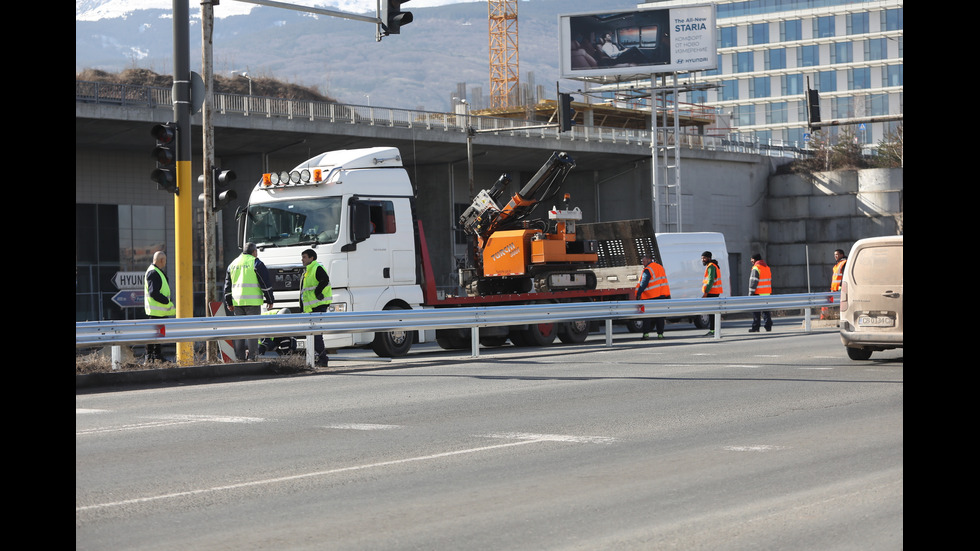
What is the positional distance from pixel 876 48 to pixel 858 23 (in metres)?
2.82

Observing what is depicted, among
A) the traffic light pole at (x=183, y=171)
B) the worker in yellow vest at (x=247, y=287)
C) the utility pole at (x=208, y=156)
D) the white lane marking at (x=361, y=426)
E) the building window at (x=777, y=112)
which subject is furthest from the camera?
the building window at (x=777, y=112)

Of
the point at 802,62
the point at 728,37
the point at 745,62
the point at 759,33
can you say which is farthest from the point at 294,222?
the point at 728,37

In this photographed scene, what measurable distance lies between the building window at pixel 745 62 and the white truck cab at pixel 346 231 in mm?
97259

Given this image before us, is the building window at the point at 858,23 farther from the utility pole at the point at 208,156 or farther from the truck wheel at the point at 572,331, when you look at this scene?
the utility pole at the point at 208,156

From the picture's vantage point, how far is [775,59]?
111m

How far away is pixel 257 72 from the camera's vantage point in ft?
243

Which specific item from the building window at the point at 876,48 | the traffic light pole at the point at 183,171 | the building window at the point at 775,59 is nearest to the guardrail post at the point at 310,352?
the traffic light pole at the point at 183,171

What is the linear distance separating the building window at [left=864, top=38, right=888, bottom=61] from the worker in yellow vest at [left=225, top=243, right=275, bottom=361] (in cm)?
9692

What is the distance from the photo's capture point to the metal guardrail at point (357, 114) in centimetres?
3666

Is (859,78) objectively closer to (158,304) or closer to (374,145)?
(374,145)

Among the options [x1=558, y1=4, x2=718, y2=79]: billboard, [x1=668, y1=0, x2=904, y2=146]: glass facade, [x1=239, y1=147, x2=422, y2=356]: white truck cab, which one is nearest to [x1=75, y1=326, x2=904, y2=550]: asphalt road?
[x1=239, y1=147, x2=422, y2=356]: white truck cab
